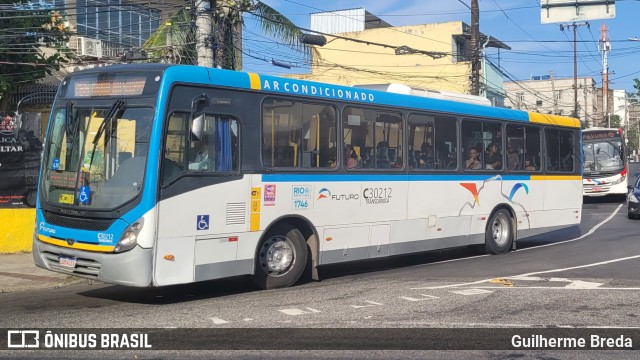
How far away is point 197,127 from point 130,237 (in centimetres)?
162

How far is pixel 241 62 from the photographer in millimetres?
20969

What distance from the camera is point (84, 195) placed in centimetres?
867

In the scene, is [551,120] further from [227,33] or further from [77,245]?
[77,245]

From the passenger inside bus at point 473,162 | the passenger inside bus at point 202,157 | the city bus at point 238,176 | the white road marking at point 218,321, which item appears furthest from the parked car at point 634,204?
the white road marking at point 218,321

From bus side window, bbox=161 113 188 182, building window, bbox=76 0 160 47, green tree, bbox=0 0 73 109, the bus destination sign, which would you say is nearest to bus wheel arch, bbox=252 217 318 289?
bus side window, bbox=161 113 188 182

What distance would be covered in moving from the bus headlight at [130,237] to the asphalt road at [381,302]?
31.6 inches

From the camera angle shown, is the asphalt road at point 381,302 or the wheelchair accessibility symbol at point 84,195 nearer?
the asphalt road at point 381,302

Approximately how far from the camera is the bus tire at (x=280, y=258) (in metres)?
9.99

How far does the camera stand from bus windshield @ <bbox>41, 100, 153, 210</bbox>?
8531mm

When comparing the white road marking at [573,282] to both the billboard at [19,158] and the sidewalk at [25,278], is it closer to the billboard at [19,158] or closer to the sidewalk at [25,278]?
the sidewalk at [25,278]

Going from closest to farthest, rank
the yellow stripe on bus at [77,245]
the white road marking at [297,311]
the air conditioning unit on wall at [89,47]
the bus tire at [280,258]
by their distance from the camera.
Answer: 1. the white road marking at [297,311]
2. the yellow stripe on bus at [77,245]
3. the bus tire at [280,258]
4. the air conditioning unit on wall at [89,47]

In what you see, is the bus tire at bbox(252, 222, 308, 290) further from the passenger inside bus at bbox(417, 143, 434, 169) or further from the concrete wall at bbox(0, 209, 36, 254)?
the concrete wall at bbox(0, 209, 36, 254)

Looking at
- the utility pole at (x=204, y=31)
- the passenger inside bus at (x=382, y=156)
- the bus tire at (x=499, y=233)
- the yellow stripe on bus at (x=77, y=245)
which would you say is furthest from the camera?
the utility pole at (x=204, y=31)

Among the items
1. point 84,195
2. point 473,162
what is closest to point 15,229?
point 84,195
